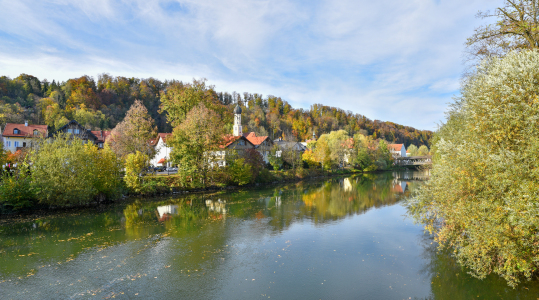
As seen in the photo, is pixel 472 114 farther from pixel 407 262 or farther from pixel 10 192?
pixel 10 192

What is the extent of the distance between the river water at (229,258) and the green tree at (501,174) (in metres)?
1.96

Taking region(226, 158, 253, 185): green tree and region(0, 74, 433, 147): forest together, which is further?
region(0, 74, 433, 147): forest

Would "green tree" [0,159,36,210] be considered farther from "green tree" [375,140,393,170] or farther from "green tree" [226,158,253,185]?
"green tree" [375,140,393,170]

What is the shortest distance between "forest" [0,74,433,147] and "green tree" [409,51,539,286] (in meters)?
34.5

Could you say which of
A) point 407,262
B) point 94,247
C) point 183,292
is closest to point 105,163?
point 94,247

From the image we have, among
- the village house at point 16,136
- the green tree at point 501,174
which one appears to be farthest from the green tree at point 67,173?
the village house at point 16,136

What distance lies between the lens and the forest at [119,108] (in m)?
71.5

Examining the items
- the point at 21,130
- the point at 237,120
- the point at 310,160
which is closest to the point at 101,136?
the point at 21,130

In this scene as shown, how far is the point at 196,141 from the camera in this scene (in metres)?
34.0

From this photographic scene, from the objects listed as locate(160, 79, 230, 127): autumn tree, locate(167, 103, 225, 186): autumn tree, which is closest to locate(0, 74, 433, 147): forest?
locate(160, 79, 230, 127): autumn tree

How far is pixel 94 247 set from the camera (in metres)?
14.4

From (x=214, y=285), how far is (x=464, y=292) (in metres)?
8.52

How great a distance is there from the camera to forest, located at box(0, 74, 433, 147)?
71.5 m

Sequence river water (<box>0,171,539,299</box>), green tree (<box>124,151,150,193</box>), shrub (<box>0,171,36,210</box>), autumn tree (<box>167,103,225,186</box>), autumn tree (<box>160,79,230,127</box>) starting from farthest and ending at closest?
autumn tree (<box>160,79,230,127</box>) < autumn tree (<box>167,103,225,186</box>) < green tree (<box>124,151,150,193</box>) < shrub (<box>0,171,36,210</box>) < river water (<box>0,171,539,299</box>)
